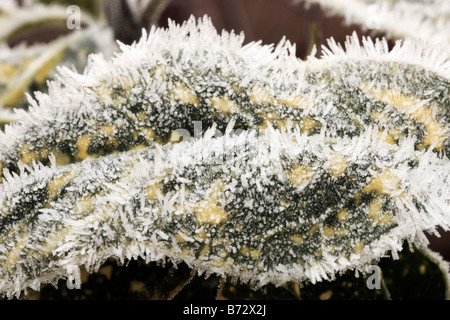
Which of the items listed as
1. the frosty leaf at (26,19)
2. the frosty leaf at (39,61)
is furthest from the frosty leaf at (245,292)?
the frosty leaf at (26,19)

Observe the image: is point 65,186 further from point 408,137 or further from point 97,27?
point 97,27

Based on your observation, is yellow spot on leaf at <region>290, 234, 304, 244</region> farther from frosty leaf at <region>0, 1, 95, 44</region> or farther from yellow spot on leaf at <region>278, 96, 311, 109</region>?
frosty leaf at <region>0, 1, 95, 44</region>

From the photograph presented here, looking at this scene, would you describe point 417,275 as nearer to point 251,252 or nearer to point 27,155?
point 251,252

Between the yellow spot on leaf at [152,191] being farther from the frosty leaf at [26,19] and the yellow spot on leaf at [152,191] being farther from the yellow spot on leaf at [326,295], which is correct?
the frosty leaf at [26,19]

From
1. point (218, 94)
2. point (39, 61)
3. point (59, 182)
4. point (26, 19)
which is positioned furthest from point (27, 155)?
point (26, 19)

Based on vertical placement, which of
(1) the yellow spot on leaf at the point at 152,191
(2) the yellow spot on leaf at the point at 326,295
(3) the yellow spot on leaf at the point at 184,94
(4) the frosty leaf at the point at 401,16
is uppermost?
(4) the frosty leaf at the point at 401,16

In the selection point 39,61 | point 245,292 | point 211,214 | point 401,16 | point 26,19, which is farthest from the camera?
point 26,19
